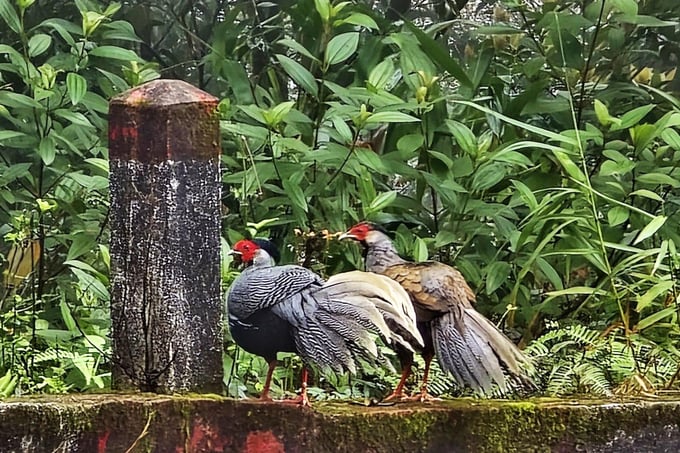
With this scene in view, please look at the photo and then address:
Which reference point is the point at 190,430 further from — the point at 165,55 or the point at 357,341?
the point at 165,55

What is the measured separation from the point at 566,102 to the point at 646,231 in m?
0.97

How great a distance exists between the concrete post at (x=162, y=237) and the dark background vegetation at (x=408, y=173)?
283mm

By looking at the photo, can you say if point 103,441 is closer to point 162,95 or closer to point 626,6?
point 162,95

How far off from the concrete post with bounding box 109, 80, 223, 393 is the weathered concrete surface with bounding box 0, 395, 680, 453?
0.29 ft

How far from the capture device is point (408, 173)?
9.21 ft

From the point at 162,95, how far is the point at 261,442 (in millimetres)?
657

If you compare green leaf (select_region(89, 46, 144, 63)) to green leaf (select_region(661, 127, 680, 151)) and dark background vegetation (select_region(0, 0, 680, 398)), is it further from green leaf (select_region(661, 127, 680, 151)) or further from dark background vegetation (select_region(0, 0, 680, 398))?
green leaf (select_region(661, 127, 680, 151))

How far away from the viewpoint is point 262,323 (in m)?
1.74

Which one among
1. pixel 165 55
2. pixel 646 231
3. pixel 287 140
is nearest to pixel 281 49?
pixel 165 55

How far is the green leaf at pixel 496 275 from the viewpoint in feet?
8.63

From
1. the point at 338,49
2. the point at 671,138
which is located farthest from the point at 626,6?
the point at 338,49

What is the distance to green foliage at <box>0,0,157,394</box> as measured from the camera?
7.55 ft

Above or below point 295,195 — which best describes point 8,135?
above

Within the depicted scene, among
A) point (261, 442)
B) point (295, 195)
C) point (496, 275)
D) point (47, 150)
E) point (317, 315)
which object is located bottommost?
point (261, 442)
